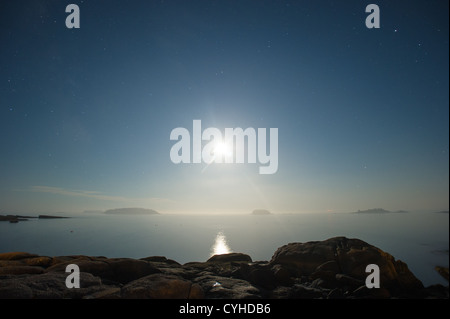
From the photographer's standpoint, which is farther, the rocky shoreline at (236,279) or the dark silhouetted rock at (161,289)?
the rocky shoreline at (236,279)

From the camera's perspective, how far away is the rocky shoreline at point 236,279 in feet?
42.4

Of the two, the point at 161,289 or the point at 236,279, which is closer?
the point at 161,289

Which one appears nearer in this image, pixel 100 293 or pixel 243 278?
pixel 100 293

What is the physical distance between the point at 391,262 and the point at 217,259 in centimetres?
1915

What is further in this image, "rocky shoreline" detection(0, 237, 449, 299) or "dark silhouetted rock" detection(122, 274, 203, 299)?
"rocky shoreline" detection(0, 237, 449, 299)

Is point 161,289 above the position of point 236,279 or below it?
above

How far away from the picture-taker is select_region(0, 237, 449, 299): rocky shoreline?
12.9 metres

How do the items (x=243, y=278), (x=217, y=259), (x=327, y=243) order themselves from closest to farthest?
1. (x=243, y=278)
2. (x=327, y=243)
3. (x=217, y=259)

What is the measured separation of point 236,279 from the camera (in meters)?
17.7

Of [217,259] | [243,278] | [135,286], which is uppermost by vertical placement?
[135,286]
